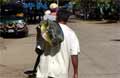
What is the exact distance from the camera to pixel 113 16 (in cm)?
4594

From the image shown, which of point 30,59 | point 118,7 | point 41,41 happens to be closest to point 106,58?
point 30,59

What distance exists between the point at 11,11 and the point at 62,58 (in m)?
25.8

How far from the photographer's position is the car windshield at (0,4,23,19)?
31141 millimetres

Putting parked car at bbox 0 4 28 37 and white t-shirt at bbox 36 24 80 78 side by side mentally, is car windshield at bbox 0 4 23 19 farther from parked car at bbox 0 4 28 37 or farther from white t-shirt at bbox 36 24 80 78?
white t-shirt at bbox 36 24 80 78

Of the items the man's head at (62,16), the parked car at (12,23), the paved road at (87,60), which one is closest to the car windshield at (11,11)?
the parked car at (12,23)

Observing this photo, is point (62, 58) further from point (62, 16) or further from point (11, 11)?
point (11, 11)

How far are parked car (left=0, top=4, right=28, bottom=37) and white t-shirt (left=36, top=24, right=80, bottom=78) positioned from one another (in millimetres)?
23430

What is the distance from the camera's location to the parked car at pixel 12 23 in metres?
29.6

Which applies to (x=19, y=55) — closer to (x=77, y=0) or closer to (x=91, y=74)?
(x=91, y=74)

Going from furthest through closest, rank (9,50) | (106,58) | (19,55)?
1. (9,50)
2. (19,55)
3. (106,58)

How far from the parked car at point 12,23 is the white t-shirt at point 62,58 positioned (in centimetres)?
2343

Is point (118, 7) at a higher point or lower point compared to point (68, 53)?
lower

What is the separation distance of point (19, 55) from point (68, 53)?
13.5 m

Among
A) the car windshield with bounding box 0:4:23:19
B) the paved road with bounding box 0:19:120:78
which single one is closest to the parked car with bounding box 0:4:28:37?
the car windshield with bounding box 0:4:23:19
